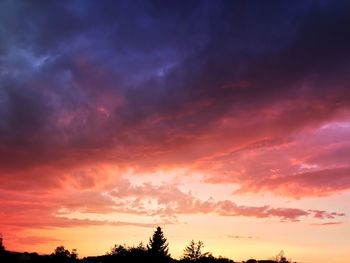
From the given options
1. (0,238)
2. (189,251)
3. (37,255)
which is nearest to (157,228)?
(189,251)

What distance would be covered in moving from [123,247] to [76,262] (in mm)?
57006

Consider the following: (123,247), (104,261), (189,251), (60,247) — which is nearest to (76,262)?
(104,261)

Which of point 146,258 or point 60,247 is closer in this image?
point 146,258

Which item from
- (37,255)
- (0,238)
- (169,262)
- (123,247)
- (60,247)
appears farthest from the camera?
(123,247)

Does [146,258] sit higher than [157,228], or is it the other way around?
[157,228]

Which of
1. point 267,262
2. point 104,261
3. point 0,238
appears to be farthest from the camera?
point 267,262

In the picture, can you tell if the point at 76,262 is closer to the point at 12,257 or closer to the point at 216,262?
the point at 12,257

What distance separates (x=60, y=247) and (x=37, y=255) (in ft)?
126

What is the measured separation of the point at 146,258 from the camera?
275 feet

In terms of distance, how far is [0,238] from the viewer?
6366 centimetres

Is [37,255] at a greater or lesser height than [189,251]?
lesser

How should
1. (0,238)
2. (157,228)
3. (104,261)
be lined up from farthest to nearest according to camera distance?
(157,228) → (104,261) → (0,238)

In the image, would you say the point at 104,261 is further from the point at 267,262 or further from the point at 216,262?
the point at 267,262

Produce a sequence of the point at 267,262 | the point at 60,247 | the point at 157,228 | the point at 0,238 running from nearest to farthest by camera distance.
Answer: the point at 0,238 < the point at 60,247 < the point at 267,262 < the point at 157,228
